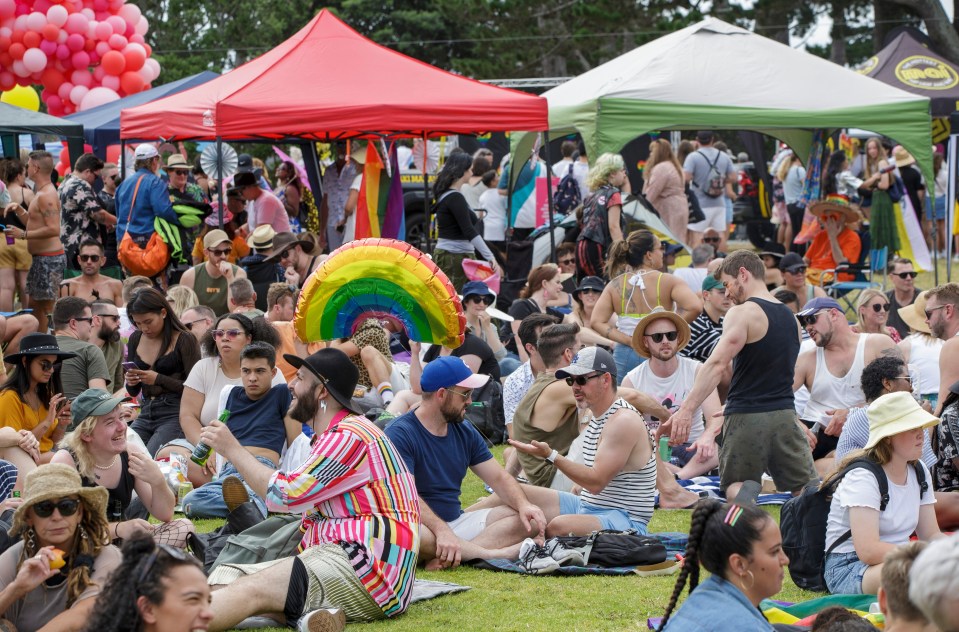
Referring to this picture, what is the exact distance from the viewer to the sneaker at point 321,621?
5160 millimetres

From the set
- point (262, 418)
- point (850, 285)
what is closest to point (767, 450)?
point (262, 418)

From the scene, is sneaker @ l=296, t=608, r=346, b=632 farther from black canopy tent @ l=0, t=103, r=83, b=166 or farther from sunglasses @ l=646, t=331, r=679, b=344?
black canopy tent @ l=0, t=103, r=83, b=166

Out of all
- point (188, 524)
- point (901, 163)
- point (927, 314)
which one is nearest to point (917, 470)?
point (927, 314)

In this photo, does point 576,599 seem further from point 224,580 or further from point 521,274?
point 521,274

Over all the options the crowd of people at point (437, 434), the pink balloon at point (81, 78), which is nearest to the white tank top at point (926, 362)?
the crowd of people at point (437, 434)

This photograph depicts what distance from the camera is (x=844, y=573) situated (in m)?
5.60

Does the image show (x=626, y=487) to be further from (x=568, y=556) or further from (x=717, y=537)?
(x=717, y=537)

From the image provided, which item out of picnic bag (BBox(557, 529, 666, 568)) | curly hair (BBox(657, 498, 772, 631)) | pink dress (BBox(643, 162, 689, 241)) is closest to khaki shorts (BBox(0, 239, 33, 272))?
pink dress (BBox(643, 162, 689, 241))

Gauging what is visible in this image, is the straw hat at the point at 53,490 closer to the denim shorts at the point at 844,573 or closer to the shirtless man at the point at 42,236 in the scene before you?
the denim shorts at the point at 844,573

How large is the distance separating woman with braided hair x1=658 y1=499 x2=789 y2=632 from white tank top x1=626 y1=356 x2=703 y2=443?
178 inches

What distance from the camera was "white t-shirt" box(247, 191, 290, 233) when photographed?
13.8m

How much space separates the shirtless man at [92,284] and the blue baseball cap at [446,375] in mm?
5712

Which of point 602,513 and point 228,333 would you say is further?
point 228,333

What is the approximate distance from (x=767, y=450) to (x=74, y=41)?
15.7 metres
